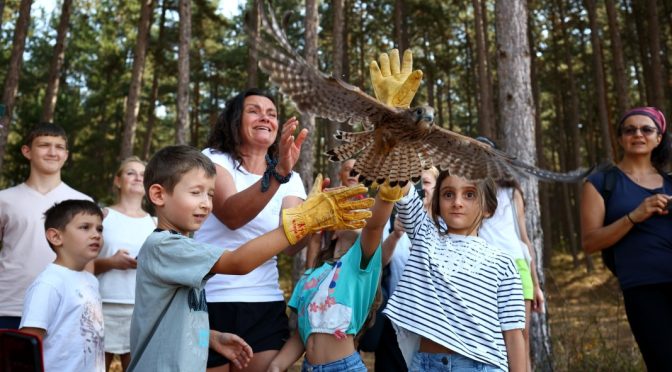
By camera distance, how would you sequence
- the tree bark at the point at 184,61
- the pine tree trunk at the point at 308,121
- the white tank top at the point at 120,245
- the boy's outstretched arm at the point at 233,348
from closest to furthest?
the boy's outstretched arm at the point at 233,348, the white tank top at the point at 120,245, the pine tree trunk at the point at 308,121, the tree bark at the point at 184,61

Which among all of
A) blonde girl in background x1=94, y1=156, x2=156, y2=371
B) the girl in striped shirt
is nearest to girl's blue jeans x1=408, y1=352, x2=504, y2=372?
the girl in striped shirt

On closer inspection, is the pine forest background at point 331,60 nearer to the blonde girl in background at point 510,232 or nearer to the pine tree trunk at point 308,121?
the pine tree trunk at point 308,121

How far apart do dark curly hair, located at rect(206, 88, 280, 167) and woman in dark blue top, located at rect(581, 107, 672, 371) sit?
2.40 metres

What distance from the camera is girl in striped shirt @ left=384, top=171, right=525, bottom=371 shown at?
3.00 m

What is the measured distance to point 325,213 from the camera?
2369 millimetres

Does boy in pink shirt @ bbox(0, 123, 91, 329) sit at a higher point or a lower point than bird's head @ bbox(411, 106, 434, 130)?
lower

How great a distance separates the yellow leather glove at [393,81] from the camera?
307cm

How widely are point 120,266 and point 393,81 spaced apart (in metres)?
2.56

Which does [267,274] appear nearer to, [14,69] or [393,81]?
[393,81]

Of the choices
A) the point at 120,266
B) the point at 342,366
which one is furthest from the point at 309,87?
the point at 120,266

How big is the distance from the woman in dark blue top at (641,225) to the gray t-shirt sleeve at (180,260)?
2.93 m

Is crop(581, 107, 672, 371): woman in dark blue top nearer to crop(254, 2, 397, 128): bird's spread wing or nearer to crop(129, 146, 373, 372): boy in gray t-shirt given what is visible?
crop(254, 2, 397, 128): bird's spread wing

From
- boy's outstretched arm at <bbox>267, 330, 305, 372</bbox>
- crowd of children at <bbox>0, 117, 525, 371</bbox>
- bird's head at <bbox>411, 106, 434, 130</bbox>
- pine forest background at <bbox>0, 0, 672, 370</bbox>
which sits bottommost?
boy's outstretched arm at <bbox>267, 330, 305, 372</bbox>

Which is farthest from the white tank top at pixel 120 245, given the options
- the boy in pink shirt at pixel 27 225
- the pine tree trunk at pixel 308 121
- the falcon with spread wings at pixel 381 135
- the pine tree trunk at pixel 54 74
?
the pine tree trunk at pixel 54 74
